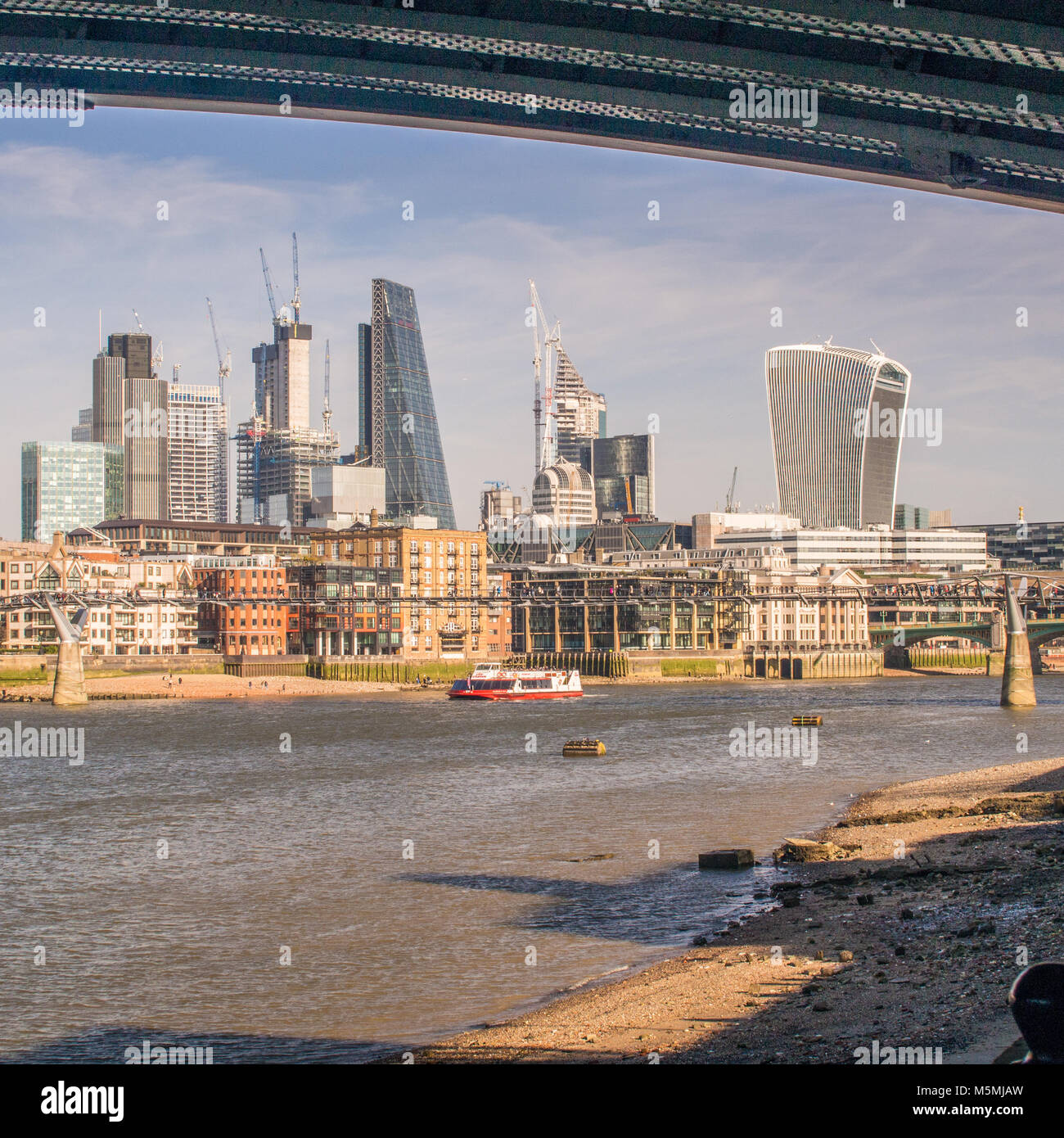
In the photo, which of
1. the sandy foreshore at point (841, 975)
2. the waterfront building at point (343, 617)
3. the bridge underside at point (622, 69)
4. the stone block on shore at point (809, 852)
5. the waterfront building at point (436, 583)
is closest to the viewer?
the bridge underside at point (622, 69)

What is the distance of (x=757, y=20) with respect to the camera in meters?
9.58

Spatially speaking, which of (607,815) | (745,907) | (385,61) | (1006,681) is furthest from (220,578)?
(385,61)

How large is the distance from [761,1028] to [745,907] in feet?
28.9

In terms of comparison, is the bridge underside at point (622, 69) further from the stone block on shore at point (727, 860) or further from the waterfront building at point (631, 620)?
the waterfront building at point (631, 620)

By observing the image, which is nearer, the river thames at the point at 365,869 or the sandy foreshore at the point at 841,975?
the sandy foreshore at the point at 841,975

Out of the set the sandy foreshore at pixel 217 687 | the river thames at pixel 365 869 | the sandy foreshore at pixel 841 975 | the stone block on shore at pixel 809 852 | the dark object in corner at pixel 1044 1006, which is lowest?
the sandy foreshore at pixel 217 687

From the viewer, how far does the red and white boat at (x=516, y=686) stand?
341ft

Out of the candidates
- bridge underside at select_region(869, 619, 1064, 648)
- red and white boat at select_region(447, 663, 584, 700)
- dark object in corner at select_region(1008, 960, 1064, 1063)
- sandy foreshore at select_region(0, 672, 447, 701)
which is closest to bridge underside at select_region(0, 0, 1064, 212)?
dark object in corner at select_region(1008, 960, 1064, 1063)

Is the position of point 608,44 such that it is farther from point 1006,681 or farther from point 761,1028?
point 1006,681

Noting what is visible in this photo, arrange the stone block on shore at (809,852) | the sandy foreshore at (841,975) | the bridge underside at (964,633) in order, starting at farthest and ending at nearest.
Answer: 1. the bridge underside at (964,633)
2. the stone block on shore at (809,852)
3. the sandy foreshore at (841,975)

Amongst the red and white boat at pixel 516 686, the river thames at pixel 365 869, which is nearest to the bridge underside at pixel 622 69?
the river thames at pixel 365 869

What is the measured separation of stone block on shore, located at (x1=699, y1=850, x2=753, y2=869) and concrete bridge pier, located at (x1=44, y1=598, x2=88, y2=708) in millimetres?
71246

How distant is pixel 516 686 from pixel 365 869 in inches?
2903

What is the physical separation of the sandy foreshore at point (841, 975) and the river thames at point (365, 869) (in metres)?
1.52
